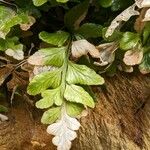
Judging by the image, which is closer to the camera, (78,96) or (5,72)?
(78,96)

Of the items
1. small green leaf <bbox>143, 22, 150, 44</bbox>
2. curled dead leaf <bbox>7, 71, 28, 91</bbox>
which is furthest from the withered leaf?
small green leaf <bbox>143, 22, 150, 44</bbox>

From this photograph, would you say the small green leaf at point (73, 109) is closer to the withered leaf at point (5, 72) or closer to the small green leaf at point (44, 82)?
the small green leaf at point (44, 82)

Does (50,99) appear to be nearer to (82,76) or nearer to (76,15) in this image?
(82,76)

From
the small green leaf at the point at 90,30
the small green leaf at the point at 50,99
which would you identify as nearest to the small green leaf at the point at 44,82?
the small green leaf at the point at 50,99

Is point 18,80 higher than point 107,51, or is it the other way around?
point 107,51

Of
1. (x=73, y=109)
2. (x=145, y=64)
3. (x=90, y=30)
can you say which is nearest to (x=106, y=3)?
(x=90, y=30)

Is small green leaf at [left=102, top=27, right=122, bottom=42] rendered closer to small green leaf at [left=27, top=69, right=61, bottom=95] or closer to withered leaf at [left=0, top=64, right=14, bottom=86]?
small green leaf at [left=27, top=69, right=61, bottom=95]
